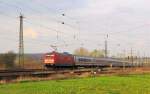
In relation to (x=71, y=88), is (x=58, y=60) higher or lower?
higher

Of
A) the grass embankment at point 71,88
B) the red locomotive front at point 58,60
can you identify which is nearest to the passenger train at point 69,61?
the red locomotive front at point 58,60

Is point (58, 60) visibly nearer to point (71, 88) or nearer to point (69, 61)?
point (69, 61)

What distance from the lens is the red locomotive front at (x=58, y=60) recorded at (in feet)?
216

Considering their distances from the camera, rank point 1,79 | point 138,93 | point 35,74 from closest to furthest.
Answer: point 138,93, point 1,79, point 35,74

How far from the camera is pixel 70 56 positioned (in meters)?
70.1

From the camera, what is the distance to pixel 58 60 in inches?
2606

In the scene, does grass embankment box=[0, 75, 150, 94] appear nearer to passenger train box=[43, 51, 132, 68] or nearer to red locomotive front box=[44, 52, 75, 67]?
red locomotive front box=[44, 52, 75, 67]

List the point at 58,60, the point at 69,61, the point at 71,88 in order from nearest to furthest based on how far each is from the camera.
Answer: the point at 71,88 → the point at 58,60 → the point at 69,61

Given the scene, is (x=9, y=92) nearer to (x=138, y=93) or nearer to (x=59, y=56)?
(x=138, y=93)

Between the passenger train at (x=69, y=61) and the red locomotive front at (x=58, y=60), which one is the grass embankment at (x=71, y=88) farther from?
the passenger train at (x=69, y=61)

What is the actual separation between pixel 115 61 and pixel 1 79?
61.1 m

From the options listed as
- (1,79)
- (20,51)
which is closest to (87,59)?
(20,51)

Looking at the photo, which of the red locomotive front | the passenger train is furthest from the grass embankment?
the passenger train

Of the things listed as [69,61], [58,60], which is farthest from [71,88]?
[69,61]
